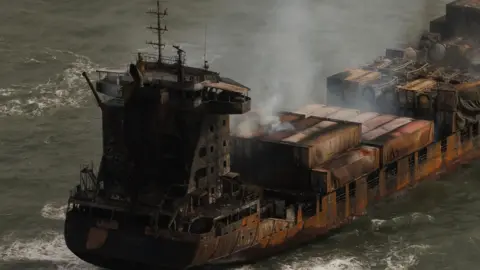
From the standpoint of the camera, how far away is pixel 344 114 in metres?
87.0

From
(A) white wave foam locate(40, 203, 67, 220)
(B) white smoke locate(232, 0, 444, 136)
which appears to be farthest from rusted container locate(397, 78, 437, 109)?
(A) white wave foam locate(40, 203, 67, 220)

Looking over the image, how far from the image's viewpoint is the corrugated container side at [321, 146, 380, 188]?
7638 centimetres

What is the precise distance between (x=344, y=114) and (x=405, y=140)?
227 inches

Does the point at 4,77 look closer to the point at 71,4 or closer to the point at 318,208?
the point at 71,4

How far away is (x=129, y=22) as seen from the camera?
12031cm

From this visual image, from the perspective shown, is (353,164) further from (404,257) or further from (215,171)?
(215,171)

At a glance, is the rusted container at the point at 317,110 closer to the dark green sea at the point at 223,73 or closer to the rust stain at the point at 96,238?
the dark green sea at the point at 223,73

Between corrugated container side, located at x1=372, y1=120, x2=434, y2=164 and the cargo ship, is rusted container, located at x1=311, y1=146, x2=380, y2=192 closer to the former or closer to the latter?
the cargo ship

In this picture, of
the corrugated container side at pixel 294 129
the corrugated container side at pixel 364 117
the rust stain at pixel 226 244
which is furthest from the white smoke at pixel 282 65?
the rust stain at pixel 226 244

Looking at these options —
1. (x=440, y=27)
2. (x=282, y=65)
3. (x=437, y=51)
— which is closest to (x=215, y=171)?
(x=282, y=65)

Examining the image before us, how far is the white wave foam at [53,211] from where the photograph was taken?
78.7 metres

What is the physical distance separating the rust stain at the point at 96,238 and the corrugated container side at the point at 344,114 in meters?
22.7

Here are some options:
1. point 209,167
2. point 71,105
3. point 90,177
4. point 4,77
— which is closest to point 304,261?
point 209,167

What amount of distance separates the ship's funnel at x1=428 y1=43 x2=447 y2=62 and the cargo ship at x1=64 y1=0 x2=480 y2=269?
15.9 m
